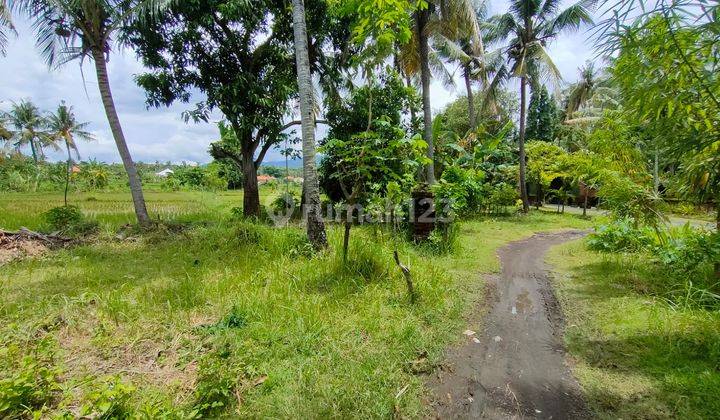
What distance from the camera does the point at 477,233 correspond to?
9680 millimetres

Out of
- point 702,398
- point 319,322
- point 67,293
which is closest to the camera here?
point 702,398

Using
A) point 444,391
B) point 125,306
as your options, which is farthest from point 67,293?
point 444,391

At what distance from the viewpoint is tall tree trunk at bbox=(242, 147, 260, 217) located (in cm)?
1083

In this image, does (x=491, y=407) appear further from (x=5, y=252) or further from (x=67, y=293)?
(x=5, y=252)

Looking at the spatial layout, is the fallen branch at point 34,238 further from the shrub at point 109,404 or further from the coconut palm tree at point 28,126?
the coconut palm tree at point 28,126

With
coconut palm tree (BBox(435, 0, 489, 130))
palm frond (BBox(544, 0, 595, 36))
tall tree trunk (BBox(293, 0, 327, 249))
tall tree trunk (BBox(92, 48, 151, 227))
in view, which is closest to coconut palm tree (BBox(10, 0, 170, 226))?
tall tree trunk (BBox(92, 48, 151, 227))

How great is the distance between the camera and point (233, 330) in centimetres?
337

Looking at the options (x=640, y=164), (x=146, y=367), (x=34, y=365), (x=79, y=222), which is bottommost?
(x=146, y=367)

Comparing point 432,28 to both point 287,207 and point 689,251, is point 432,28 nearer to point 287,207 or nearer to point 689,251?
point 287,207

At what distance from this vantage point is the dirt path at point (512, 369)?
8.31 ft

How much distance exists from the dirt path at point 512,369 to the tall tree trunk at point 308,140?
10.1ft

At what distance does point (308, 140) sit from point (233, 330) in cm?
359

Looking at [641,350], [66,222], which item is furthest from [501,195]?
[66,222]

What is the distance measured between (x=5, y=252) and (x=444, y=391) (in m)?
8.57
